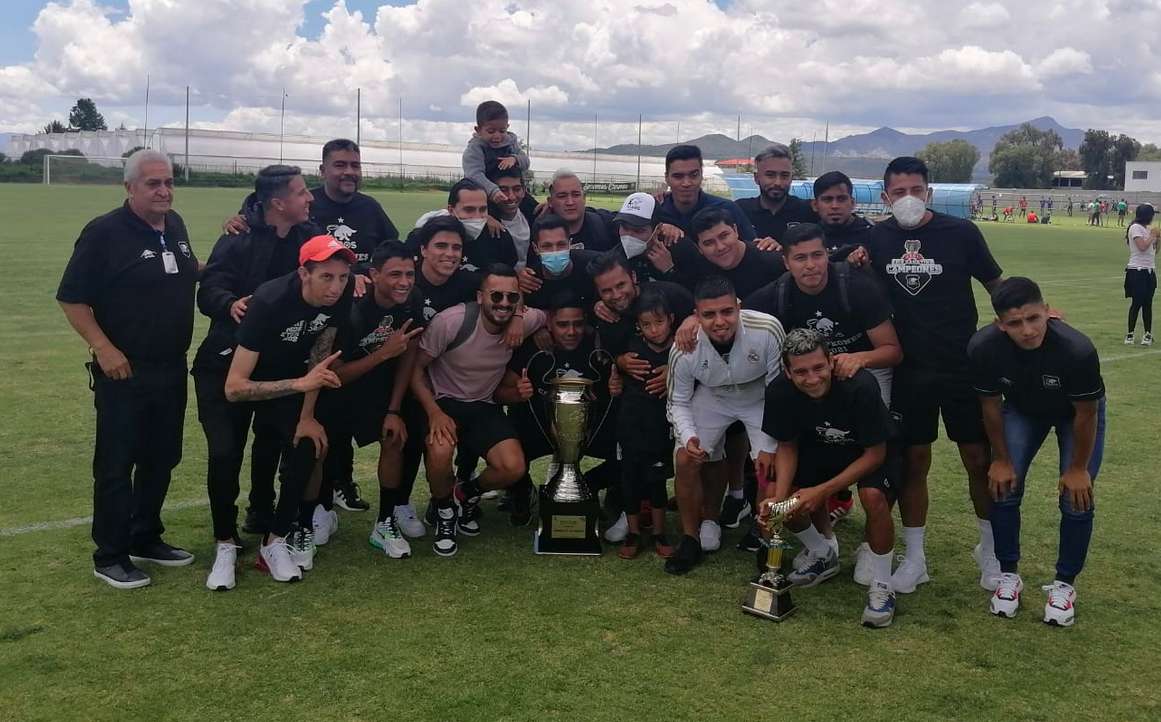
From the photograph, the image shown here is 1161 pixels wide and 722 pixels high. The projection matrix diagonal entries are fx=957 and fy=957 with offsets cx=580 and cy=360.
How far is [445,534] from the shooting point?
5.64m

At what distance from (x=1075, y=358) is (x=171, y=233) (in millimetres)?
4568

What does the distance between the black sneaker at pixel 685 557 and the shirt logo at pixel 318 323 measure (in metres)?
2.29

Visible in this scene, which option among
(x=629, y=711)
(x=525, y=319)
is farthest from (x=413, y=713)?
(x=525, y=319)

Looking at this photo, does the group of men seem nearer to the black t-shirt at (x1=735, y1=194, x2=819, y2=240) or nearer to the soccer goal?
the black t-shirt at (x1=735, y1=194, x2=819, y2=240)

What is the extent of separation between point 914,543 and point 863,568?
30 cm

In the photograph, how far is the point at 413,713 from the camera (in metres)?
3.73

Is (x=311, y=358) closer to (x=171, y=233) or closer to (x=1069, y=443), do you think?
(x=171, y=233)

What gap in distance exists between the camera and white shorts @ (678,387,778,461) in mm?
5414

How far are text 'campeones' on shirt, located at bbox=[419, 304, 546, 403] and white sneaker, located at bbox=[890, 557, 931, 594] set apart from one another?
2.54 metres

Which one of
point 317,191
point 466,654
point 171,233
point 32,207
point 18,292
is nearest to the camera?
point 466,654

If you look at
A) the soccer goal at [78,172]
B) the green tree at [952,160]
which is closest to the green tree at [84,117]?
the soccer goal at [78,172]

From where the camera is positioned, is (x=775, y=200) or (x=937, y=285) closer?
(x=937, y=285)

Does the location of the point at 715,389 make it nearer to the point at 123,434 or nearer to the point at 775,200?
the point at 775,200

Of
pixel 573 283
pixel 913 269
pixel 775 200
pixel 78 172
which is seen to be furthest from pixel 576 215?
pixel 78 172
